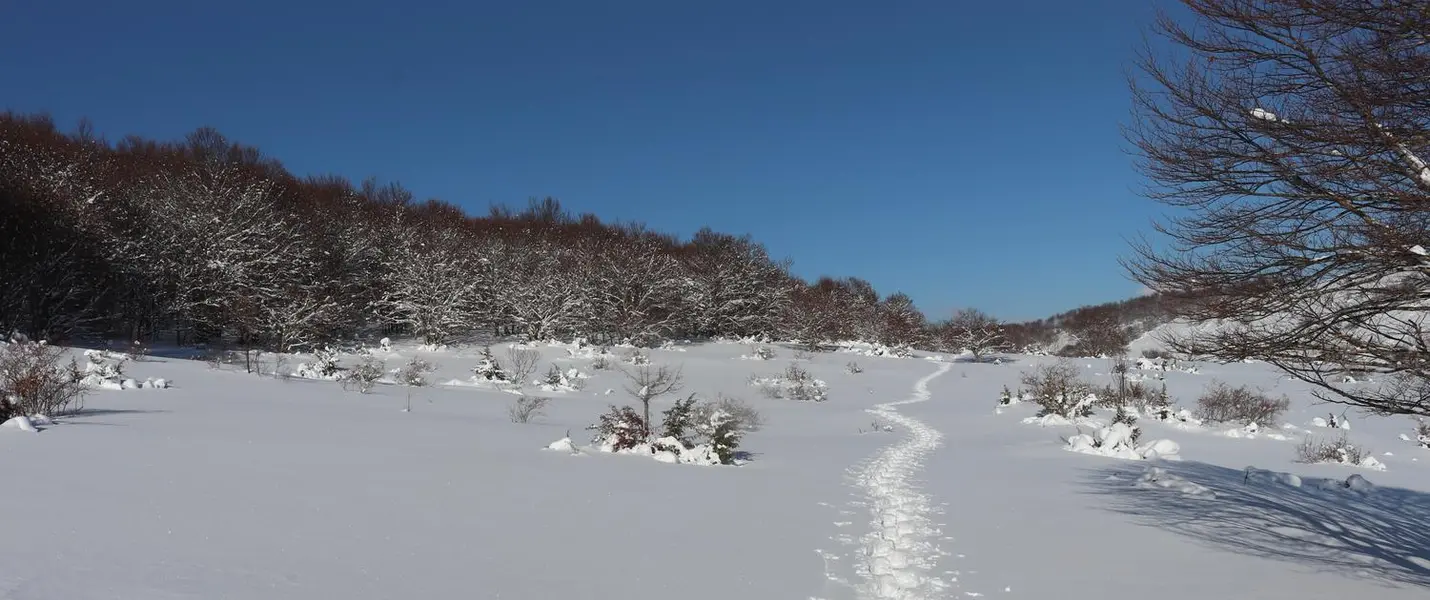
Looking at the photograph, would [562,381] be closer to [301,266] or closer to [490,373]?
[490,373]

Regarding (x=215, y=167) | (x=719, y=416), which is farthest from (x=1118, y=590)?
(x=215, y=167)

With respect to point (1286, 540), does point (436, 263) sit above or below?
above

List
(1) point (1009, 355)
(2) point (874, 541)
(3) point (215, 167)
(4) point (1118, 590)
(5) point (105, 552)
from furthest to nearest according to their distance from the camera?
1. (1) point (1009, 355)
2. (3) point (215, 167)
3. (2) point (874, 541)
4. (4) point (1118, 590)
5. (5) point (105, 552)

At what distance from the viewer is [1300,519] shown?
778 centimetres

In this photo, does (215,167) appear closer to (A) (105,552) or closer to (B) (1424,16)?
(A) (105,552)

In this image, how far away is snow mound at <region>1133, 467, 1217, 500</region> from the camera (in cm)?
919

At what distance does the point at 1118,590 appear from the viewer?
5328mm

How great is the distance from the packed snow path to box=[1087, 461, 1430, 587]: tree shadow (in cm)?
233

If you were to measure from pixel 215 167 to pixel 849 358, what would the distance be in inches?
1261

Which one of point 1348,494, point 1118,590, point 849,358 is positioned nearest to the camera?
point 1118,590

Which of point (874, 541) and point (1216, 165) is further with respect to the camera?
point (874, 541)

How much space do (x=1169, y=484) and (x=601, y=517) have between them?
7.68 meters

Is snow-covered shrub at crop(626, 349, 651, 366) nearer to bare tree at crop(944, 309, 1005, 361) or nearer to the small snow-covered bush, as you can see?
the small snow-covered bush

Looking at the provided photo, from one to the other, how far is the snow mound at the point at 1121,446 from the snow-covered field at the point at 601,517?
582 mm
